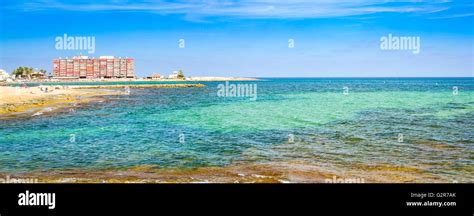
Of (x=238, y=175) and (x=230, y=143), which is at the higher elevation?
(x=230, y=143)

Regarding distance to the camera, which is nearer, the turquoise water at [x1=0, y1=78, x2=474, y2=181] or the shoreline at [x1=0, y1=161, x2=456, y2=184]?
the shoreline at [x1=0, y1=161, x2=456, y2=184]

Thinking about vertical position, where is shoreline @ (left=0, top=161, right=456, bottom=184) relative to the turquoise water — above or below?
below

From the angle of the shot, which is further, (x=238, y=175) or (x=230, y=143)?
(x=230, y=143)

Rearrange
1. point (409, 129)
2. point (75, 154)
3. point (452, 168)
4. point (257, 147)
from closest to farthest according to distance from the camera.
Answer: point (452, 168) → point (75, 154) → point (257, 147) → point (409, 129)

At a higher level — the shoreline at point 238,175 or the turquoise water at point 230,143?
the turquoise water at point 230,143

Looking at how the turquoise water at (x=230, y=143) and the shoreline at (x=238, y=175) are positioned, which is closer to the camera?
the shoreline at (x=238, y=175)
